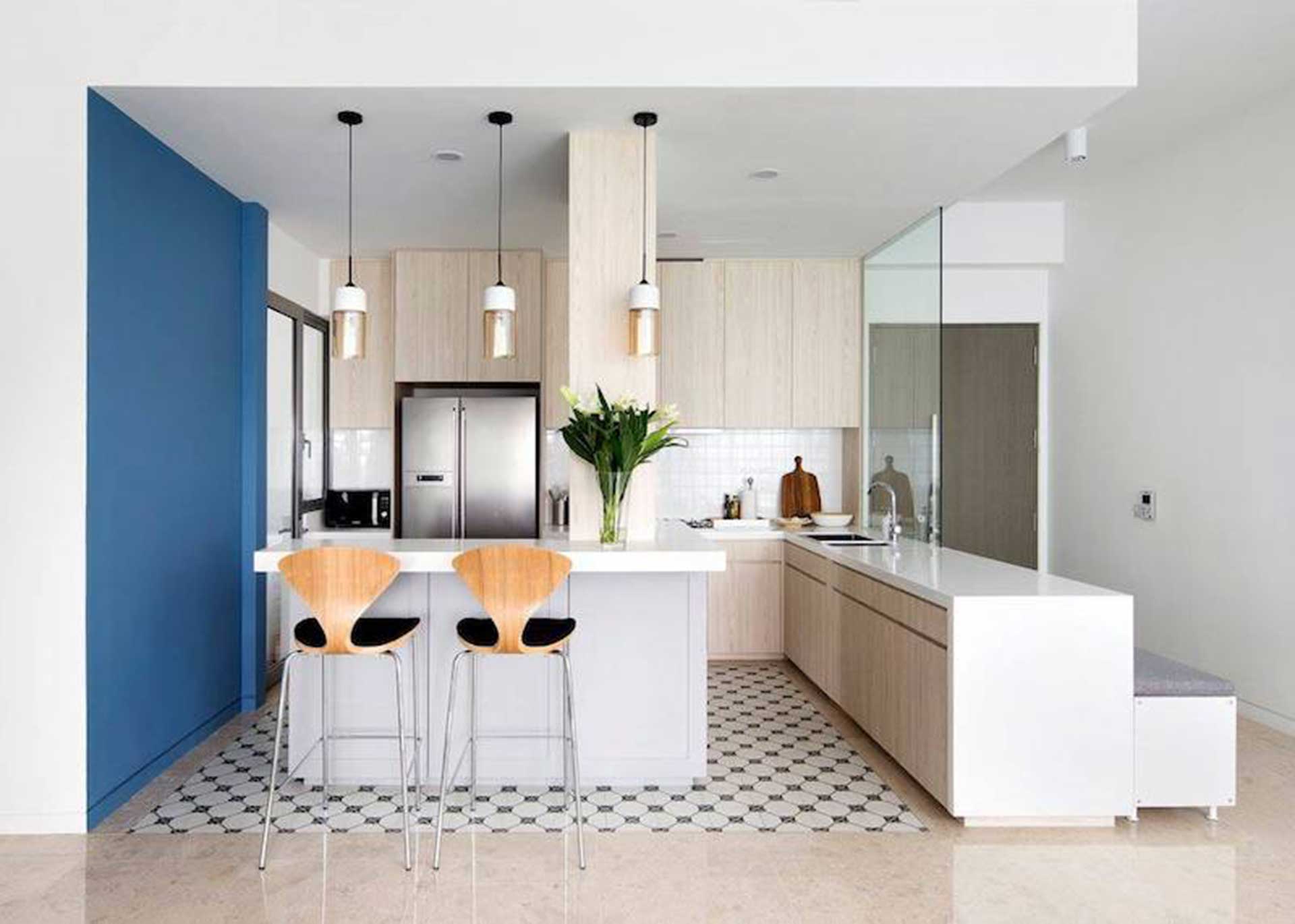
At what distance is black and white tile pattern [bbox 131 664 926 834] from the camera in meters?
3.33

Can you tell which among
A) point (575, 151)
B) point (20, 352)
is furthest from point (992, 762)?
point (20, 352)

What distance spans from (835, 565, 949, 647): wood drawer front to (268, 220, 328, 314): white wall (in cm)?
356

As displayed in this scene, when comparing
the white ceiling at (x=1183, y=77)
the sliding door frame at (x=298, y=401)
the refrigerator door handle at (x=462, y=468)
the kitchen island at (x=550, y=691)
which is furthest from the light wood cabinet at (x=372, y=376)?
the white ceiling at (x=1183, y=77)

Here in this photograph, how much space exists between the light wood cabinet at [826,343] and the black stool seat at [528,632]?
134 inches

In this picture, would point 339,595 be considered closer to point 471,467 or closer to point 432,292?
point 471,467

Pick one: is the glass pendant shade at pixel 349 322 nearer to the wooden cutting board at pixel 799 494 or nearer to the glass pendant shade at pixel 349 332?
the glass pendant shade at pixel 349 332

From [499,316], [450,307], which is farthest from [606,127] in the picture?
[450,307]

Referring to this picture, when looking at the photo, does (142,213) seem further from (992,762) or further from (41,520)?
(992,762)

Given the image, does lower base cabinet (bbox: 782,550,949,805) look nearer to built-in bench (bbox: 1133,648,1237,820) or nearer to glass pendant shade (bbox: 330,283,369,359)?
built-in bench (bbox: 1133,648,1237,820)

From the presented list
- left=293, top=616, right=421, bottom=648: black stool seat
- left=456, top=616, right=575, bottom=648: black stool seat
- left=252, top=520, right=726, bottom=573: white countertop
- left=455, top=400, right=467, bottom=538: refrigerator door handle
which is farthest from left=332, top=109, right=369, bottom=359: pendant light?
left=455, top=400, right=467, bottom=538: refrigerator door handle

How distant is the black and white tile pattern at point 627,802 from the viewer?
333 cm

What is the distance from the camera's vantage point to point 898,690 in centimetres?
380

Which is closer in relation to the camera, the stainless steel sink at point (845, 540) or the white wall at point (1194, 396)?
the white wall at point (1194, 396)

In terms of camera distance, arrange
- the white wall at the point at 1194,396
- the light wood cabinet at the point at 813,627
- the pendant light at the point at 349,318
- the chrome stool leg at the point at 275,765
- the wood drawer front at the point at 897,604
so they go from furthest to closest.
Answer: the light wood cabinet at the point at 813,627, the white wall at the point at 1194,396, the pendant light at the point at 349,318, the wood drawer front at the point at 897,604, the chrome stool leg at the point at 275,765
